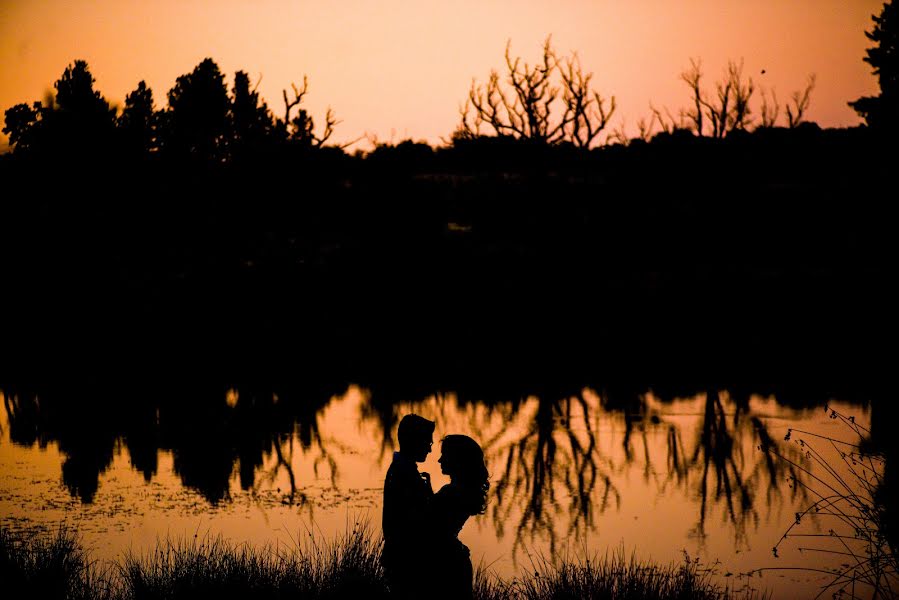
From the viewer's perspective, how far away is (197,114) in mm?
55094

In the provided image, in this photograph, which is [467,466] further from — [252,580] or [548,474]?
[548,474]

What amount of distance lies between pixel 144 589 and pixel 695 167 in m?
54.7

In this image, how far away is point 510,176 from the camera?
64688mm

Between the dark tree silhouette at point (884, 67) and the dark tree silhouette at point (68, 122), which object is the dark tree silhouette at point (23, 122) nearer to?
the dark tree silhouette at point (68, 122)

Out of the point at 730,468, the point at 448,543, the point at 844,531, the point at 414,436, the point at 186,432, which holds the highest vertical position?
the point at 414,436

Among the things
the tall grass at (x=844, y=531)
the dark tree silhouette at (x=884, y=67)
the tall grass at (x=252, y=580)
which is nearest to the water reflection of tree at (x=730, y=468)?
the tall grass at (x=844, y=531)

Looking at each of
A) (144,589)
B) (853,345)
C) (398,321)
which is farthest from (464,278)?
(144,589)

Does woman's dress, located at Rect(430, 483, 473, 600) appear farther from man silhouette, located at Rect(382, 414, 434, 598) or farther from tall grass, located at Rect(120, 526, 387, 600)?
tall grass, located at Rect(120, 526, 387, 600)

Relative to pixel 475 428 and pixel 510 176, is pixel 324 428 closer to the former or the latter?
pixel 475 428

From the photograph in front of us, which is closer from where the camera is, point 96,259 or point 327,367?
point 327,367

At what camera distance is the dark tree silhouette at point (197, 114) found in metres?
54.7

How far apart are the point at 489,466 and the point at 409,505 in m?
13.4

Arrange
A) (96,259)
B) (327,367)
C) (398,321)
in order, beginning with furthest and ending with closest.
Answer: (96,259), (398,321), (327,367)

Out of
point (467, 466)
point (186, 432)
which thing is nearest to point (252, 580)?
point (467, 466)
